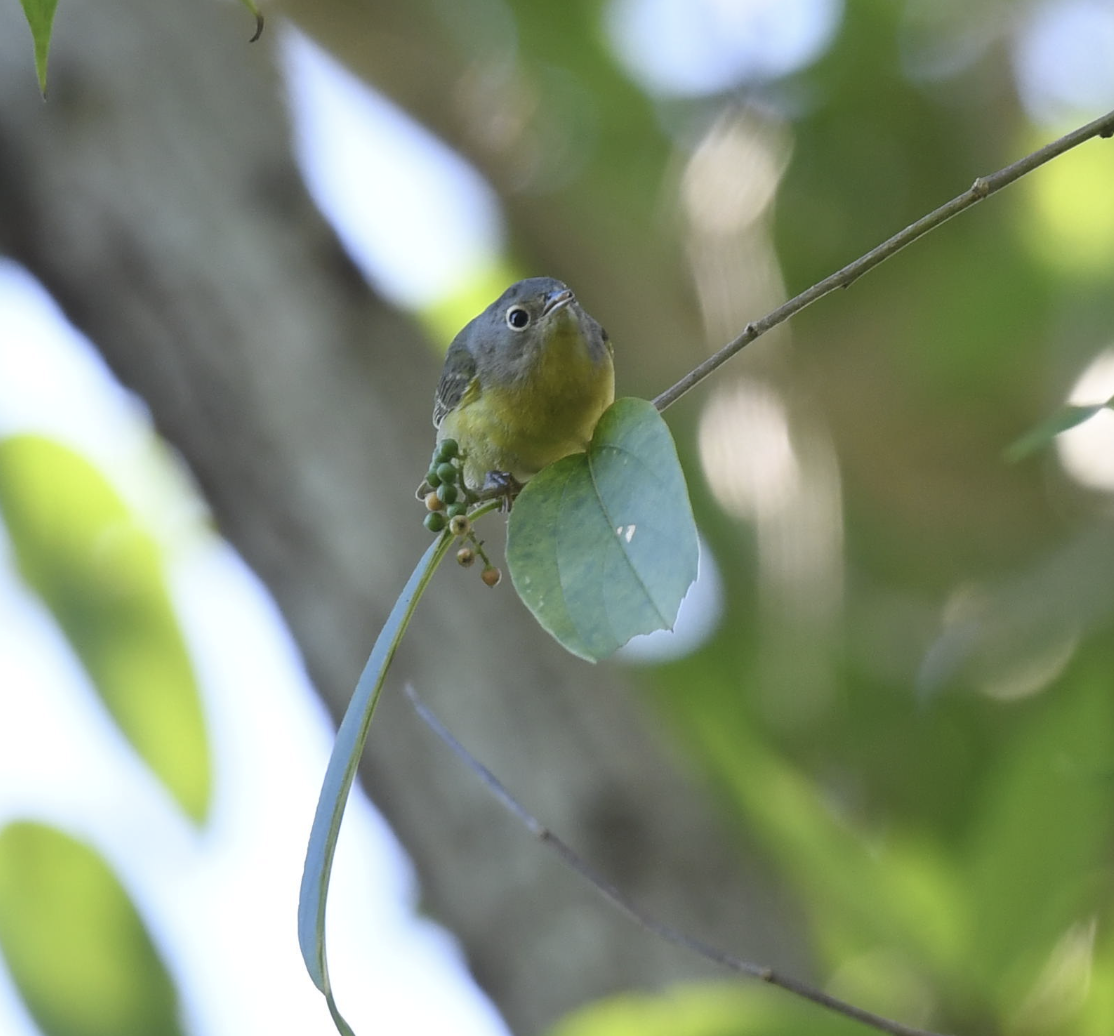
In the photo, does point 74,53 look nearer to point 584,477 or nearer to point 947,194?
point 947,194

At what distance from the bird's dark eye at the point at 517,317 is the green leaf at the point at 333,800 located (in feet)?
4.59

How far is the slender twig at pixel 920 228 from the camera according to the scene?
1324 millimetres

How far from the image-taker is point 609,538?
145 centimetres

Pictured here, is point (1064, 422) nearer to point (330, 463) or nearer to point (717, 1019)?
point (717, 1019)

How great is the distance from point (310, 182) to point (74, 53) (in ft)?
2.71

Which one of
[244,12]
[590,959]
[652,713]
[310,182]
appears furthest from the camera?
[244,12]

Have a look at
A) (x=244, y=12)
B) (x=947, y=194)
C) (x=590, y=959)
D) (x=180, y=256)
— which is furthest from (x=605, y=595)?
(x=244, y=12)

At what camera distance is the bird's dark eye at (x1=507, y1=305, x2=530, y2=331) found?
3020mm

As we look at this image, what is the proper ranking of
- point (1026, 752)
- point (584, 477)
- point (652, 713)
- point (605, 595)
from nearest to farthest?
point (605, 595), point (584, 477), point (1026, 752), point (652, 713)

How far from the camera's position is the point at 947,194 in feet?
14.4

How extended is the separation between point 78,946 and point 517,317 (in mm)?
1713

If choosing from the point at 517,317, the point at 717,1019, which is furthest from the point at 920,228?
the point at 517,317

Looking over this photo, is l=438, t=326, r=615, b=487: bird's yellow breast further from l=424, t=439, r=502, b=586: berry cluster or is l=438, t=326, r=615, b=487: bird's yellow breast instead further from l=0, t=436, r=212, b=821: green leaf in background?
l=0, t=436, r=212, b=821: green leaf in background

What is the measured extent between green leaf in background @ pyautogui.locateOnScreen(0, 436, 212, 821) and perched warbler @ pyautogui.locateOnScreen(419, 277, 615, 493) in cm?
123
